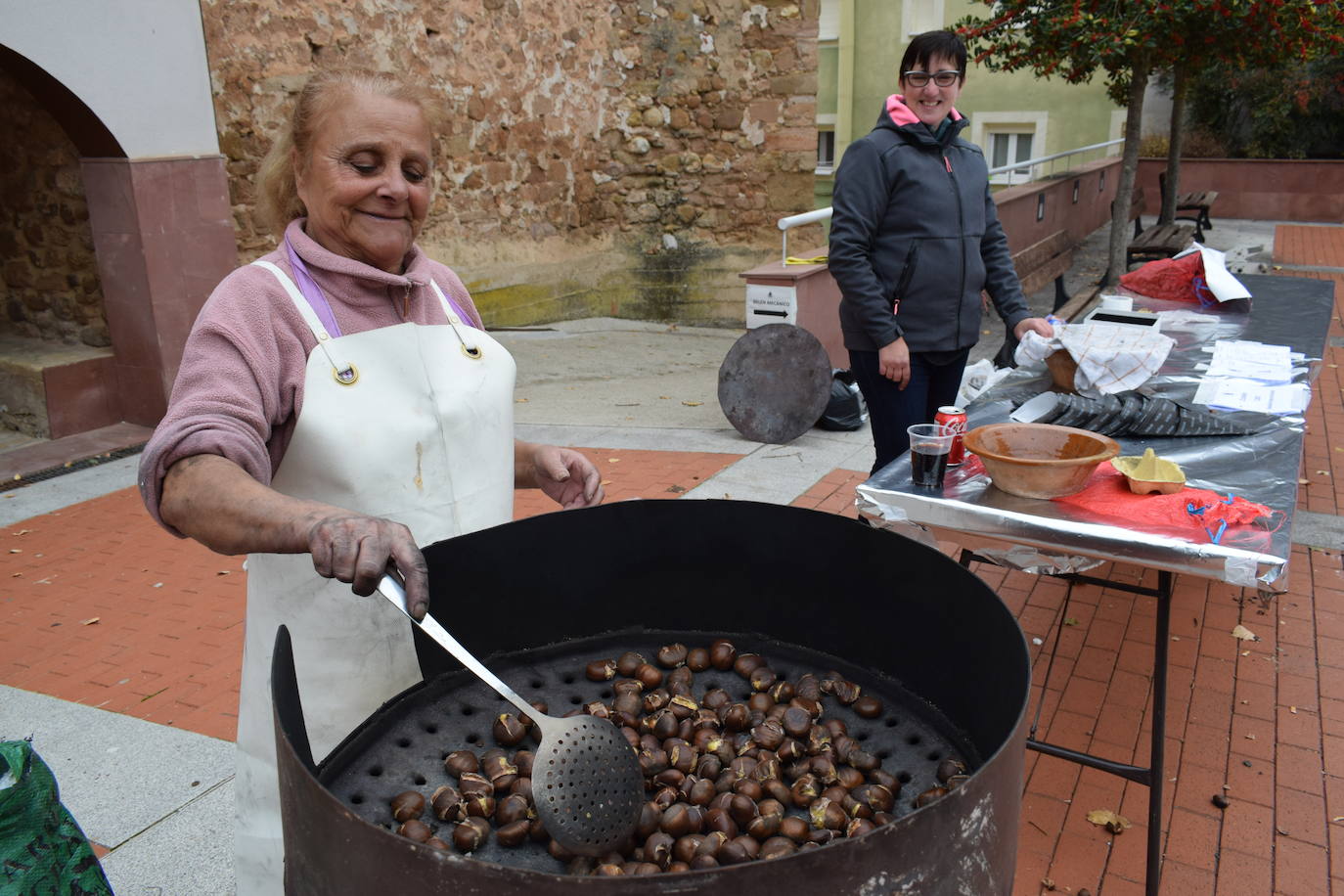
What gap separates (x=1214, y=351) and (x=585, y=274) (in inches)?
320

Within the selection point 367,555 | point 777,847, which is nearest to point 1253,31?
point 777,847

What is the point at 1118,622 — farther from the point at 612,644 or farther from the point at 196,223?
the point at 196,223

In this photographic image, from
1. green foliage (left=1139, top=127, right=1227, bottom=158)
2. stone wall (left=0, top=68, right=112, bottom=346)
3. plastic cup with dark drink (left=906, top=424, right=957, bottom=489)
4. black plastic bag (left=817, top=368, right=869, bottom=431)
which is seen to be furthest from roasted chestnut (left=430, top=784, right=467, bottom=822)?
green foliage (left=1139, top=127, right=1227, bottom=158)

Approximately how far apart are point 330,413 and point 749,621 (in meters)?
0.90

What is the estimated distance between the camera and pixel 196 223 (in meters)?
5.80

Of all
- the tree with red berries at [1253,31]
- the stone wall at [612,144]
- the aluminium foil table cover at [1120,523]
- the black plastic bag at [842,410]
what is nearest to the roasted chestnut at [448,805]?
the aluminium foil table cover at [1120,523]

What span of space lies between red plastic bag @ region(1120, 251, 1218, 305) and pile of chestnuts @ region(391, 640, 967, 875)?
390 cm

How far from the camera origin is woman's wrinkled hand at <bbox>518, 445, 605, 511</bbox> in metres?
2.01

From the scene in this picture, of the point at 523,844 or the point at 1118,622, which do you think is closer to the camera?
the point at 523,844

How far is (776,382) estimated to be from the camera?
5.75m

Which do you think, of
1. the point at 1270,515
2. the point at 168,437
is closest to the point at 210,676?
the point at 168,437

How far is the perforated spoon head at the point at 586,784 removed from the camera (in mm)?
1309

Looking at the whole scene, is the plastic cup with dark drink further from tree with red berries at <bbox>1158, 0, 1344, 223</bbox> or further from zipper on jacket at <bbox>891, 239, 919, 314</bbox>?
tree with red berries at <bbox>1158, 0, 1344, 223</bbox>

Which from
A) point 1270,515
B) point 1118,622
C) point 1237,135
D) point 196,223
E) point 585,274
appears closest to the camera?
point 1270,515
